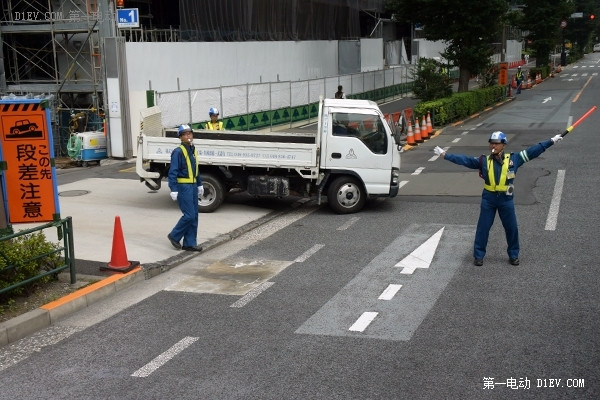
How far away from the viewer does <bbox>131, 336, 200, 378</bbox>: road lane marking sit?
23.7 feet

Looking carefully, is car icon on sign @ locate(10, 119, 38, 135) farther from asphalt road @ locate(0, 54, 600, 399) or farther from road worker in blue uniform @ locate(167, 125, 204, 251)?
asphalt road @ locate(0, 54, 600, 399)

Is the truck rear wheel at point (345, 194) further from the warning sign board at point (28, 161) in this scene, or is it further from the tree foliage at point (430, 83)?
the tree foliage at point (430, 83)

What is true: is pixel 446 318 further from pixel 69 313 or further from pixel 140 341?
pixel 69 313

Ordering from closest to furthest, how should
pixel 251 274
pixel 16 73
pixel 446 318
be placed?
pixel 446 318 → pixel 251 274 → pixel 16 73

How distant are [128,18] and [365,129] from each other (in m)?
10.9

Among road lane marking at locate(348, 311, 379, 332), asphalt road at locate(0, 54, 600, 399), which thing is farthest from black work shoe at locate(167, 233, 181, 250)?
road lane marking at locate(348, 311, 379, 332)

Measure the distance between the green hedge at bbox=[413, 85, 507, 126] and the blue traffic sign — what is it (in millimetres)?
11280

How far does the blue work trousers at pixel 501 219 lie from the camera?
10734 millimetres

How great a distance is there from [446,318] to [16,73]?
2182cm

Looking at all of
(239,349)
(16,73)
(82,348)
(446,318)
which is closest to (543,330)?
(446,318)

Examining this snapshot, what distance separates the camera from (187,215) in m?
11.7

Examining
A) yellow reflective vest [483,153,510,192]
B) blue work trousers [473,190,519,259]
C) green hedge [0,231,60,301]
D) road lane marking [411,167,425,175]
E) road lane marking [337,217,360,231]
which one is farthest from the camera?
road lane marking [411,167,425,175]

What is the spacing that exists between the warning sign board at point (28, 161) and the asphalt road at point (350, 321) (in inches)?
73.0

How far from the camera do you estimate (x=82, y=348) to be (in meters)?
7.96
